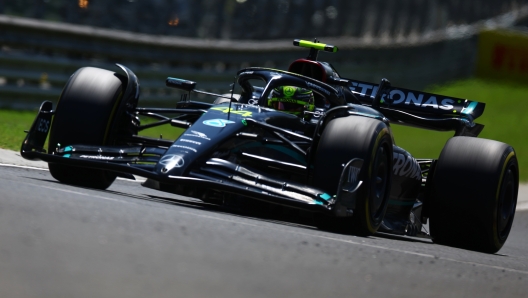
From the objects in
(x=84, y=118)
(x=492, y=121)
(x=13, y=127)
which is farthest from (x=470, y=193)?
(x=492, y=121)

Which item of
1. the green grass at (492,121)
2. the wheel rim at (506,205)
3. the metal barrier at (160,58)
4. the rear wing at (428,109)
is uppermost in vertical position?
the rear wing at (428,109)

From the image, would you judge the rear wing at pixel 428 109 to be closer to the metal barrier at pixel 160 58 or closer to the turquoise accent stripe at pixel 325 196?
the turquoise accent stripe at pixel 325 196

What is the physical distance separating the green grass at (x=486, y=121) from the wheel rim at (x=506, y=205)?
6288mm

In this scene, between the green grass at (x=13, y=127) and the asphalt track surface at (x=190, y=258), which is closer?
the asphalt track surface at (x=190, y=258)

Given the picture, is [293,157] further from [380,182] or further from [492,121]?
[492,121]

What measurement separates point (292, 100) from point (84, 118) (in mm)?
1695

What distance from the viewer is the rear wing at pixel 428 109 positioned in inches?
351

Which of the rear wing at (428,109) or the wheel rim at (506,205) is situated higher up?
the rear wing at (428,109)

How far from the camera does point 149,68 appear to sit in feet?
50.9

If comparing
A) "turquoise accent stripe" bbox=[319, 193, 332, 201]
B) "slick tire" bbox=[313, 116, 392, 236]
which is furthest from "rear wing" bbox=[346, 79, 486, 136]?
"turquoise accent stripe" bbox=[319, 193, 332, 201]

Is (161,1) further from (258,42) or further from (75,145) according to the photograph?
(75,145)

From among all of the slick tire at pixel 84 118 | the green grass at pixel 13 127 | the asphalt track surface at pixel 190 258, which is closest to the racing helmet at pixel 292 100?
the slick tire at pixel 84 118

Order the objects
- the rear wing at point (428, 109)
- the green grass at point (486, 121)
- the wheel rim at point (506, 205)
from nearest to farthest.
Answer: the wheel rim at point (506, 205) < the rear wing at point (428, 109) < the green grass at point (486, 121)

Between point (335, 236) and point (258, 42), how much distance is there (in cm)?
1157
